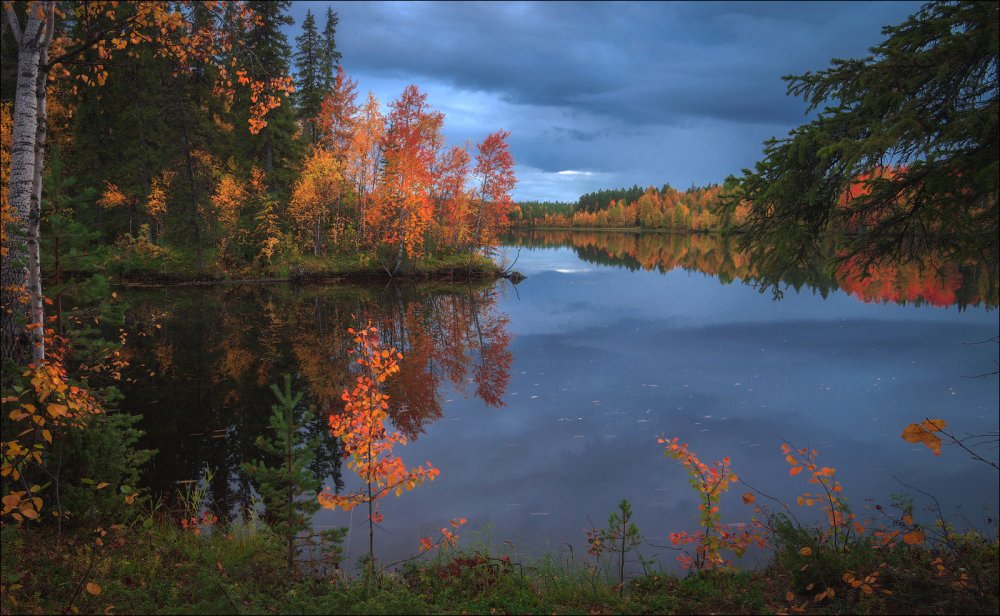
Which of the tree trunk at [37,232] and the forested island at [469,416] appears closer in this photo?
the forested island at [469,416]

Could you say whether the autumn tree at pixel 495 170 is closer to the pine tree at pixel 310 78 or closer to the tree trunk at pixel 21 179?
the pine tree at pixel 310 78

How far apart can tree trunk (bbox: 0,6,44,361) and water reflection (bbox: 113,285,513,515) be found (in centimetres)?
402

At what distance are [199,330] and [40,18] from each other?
16552 millimetres

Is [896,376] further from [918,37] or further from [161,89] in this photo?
[161,89]

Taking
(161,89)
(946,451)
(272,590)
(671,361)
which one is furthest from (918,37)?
(161,89)

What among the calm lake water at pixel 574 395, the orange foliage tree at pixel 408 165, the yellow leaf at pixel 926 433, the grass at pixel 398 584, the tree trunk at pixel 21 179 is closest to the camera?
the yellow leaf at pixel 926 433

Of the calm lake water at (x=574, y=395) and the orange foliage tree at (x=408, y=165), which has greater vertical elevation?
the orange foliage tree at (x=408, y=165)

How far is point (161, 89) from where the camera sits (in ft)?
105

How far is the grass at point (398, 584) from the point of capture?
15.7 ft

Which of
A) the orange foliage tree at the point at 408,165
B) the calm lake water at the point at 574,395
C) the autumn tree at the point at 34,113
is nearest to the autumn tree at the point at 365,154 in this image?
the orange foliage tree at the point at 408,165

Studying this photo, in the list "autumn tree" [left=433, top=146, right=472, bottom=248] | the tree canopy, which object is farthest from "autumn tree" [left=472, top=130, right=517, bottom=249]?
the tree canopy

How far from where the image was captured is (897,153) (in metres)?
6.04

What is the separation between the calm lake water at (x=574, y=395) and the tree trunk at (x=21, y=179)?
13.5ft

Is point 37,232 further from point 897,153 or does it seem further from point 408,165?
point 408,165
